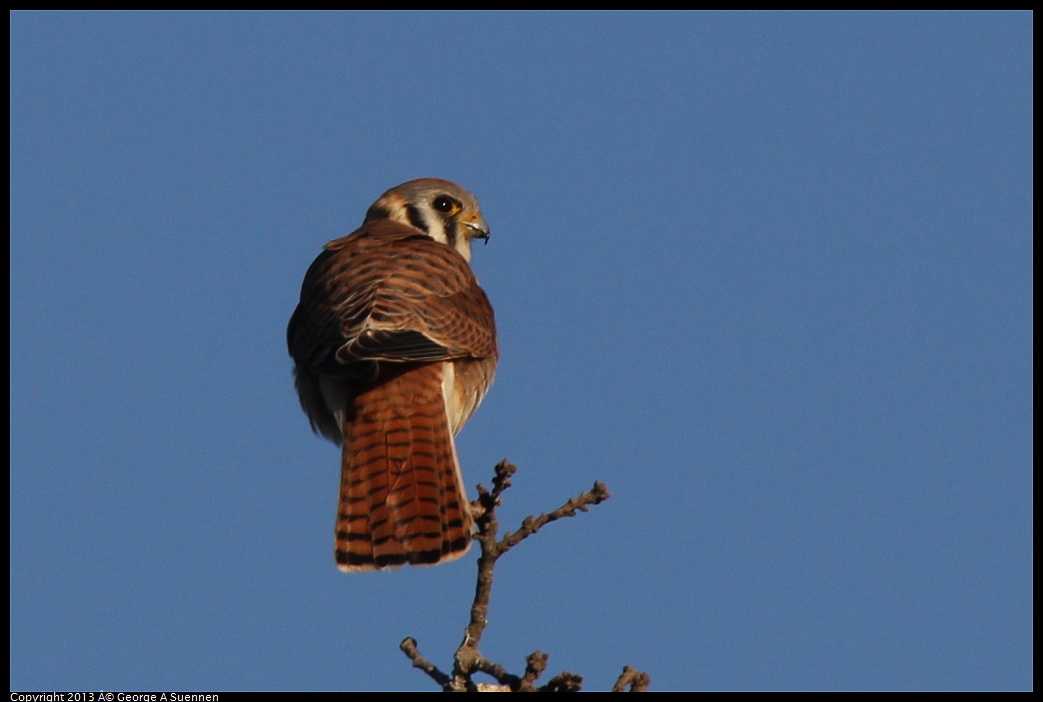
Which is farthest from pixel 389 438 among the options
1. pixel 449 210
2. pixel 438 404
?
pixel 449 210

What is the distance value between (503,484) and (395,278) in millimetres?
1473

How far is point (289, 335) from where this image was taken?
483cm

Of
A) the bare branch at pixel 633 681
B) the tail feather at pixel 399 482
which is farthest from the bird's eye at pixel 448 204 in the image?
the bare branch at pixel 633 681

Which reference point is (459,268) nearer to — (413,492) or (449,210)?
(449,210)

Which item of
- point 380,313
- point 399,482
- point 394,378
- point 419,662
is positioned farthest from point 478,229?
point 419,662

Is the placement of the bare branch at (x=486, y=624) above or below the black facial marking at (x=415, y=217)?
below

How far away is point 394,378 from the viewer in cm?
418

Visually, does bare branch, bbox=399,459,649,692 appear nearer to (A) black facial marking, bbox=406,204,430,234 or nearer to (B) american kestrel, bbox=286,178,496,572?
(B) american kestrel, bbox=286,178,496,572

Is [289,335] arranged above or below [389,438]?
above

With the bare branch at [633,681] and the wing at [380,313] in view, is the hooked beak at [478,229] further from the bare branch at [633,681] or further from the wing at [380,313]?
the bare branch at [633,681]

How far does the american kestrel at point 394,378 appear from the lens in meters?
3.83

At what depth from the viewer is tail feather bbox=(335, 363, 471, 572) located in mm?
3795

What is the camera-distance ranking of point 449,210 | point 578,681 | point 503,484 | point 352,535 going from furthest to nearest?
point 449,210 < point 352,535 < point 503,484 < point 578,681
